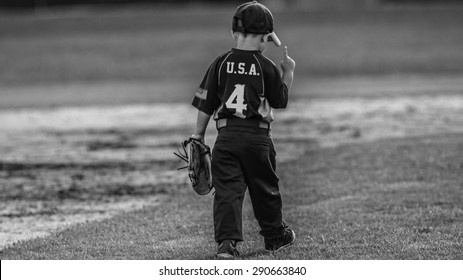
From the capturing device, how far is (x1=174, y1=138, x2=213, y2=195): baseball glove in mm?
5711

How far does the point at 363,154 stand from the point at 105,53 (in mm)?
21375

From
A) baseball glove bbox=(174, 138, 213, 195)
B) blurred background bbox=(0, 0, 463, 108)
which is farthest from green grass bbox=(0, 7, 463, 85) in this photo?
baseball glove bbox=(174, 138, 213, 195)

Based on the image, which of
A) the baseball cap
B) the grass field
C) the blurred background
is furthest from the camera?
the blurred background

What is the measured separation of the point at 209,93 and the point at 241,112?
0.78 ft

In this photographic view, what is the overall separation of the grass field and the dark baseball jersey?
85 centimetres

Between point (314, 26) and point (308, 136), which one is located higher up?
point (308, 136)

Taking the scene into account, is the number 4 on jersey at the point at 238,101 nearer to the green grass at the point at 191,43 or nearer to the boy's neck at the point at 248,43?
the boy's neck at the point at 248,43

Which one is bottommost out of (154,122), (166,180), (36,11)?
(36,11)

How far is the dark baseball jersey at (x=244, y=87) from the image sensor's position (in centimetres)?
541

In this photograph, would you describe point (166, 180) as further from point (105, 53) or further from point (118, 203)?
point (105, 53)

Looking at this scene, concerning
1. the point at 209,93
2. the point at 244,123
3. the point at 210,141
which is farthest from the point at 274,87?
the point at 210,141

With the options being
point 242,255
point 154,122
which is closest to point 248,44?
point 242,255

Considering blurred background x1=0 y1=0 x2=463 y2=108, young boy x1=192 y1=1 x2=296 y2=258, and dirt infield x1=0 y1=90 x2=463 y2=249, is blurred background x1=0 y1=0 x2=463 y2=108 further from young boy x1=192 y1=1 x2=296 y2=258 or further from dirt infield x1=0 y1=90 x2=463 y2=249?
young boy x1=192 y1=1 x2=296 y2=258

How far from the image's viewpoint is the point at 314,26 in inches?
1316
